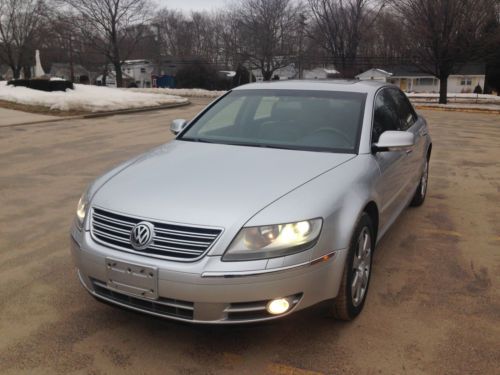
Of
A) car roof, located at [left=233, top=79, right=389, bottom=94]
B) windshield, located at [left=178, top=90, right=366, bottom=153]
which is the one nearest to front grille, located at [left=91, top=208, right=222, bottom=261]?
windshield, located at [left=178, top=90, right=366, bottom=153]

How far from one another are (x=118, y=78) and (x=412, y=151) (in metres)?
54.3

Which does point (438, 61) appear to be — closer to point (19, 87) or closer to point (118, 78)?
point (19, 87)

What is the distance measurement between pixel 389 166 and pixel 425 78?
5990 cm

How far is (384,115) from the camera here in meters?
4.31

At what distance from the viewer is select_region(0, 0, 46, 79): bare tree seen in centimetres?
5327

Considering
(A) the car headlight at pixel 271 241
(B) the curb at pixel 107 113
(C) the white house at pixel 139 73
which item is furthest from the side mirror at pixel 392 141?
(C) the white house at pixel 139 73

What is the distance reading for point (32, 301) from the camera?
349cm

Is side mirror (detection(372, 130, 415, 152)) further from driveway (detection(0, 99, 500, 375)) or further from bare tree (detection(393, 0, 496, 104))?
→ bare tree (detection(393, 0, 496, 104))

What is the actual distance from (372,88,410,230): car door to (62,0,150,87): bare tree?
53.6 m

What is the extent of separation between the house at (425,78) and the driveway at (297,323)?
51988mm

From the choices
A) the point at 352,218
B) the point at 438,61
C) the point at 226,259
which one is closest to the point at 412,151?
the point at 352,218

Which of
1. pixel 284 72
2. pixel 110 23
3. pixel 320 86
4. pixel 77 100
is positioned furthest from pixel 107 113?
pixel 284 72

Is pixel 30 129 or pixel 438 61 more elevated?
pixel 438 61

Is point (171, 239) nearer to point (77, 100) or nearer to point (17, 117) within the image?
point (17, 117)
